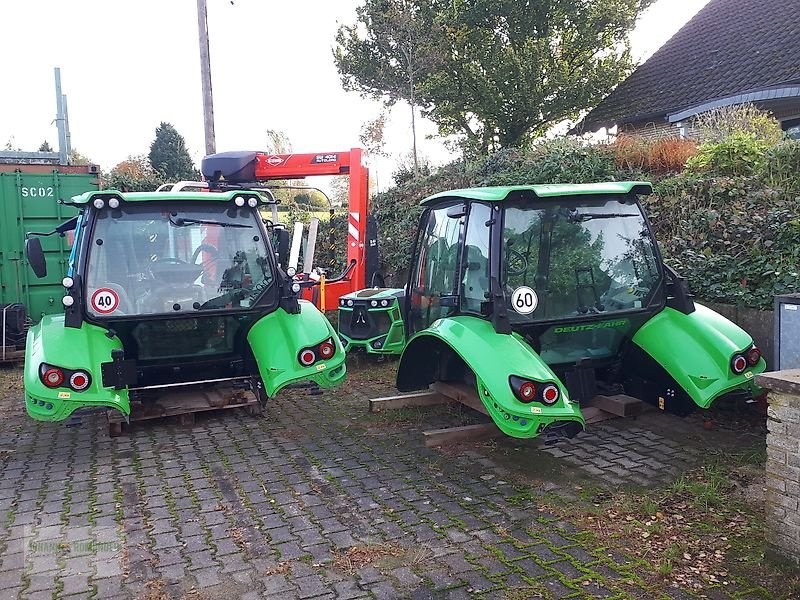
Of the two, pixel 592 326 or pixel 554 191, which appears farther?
pixel 592 326

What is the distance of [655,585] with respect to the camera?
3.12 m

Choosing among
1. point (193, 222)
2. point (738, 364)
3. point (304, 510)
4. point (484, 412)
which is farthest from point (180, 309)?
point (738, 364)

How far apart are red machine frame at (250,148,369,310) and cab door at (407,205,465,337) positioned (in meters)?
3.18

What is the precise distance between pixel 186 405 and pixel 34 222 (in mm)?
4666

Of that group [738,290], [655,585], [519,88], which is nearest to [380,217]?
[519,88]

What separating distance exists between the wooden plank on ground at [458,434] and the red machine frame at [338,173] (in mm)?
4097

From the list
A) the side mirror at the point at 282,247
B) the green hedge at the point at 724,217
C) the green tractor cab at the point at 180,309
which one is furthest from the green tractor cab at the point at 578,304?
the side mirror at the point at 282,247

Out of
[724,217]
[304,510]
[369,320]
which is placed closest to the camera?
[304,510]

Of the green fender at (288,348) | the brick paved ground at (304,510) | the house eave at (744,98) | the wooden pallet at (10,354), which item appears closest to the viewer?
the brick paved ground at (304,510)

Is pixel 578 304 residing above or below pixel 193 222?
below

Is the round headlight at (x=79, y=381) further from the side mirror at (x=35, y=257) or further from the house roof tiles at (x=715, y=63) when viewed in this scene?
the house roof tiles at (x=715, y=63)

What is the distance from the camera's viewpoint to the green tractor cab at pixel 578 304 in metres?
4.64

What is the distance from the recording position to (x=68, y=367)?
4.79 metres

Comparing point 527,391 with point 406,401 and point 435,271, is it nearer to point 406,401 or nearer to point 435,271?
point 435,271
